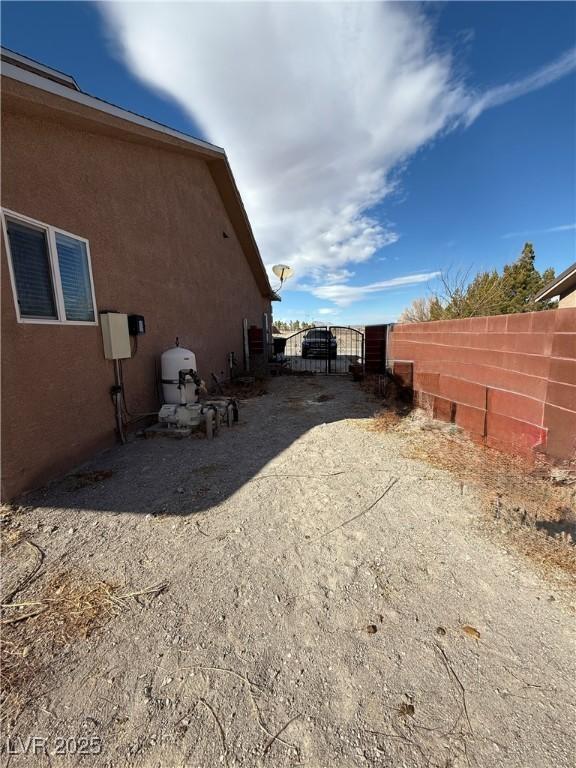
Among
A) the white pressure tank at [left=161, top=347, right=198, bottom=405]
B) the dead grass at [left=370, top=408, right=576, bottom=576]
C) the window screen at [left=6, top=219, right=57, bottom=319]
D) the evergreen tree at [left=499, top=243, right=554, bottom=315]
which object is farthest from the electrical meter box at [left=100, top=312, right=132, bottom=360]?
the evergreen tree at [left=499, top=243, right=554, bottom=315]

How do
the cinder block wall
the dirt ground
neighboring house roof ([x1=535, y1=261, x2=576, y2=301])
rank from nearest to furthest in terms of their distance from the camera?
the dirt ground, the cinder block wall, neighboring house roof ([x1=535, y1=261, x2=576, y2=301])

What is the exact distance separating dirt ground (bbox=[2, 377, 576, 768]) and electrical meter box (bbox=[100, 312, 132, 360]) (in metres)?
1.99

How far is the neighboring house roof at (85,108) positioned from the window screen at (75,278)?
1.32 metres

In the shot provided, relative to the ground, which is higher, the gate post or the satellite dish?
the satellite dish

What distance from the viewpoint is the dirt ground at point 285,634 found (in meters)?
1.39

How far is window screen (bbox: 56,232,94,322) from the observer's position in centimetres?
400

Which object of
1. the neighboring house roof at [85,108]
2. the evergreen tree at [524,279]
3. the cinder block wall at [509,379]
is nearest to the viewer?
the neighboring house roof at [85,108]

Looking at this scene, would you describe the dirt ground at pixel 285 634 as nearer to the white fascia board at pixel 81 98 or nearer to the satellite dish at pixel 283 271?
the white fascia board at pixel 81 98

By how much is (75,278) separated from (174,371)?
7.00 ft

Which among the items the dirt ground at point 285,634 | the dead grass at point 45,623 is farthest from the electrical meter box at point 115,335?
the dead grass at point 45,623

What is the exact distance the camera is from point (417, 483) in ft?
12.0

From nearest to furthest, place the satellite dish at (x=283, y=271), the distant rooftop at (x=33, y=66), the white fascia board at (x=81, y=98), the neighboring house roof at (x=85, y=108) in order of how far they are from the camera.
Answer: the white fascia board at (x=81, y=98), the neighboring house roof at (x=85, y=108), the distant rooftop at (x=33, y=66), the satellite dish at (x=283, y=271)

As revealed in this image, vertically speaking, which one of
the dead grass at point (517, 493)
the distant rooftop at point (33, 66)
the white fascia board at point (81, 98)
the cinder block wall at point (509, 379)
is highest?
the distant rooftop at point (33, 66)

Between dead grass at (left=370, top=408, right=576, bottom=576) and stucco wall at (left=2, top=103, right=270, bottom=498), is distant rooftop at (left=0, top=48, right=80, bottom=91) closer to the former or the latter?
stucco wall at (left=2, top=103, right=270, bottom=498)
